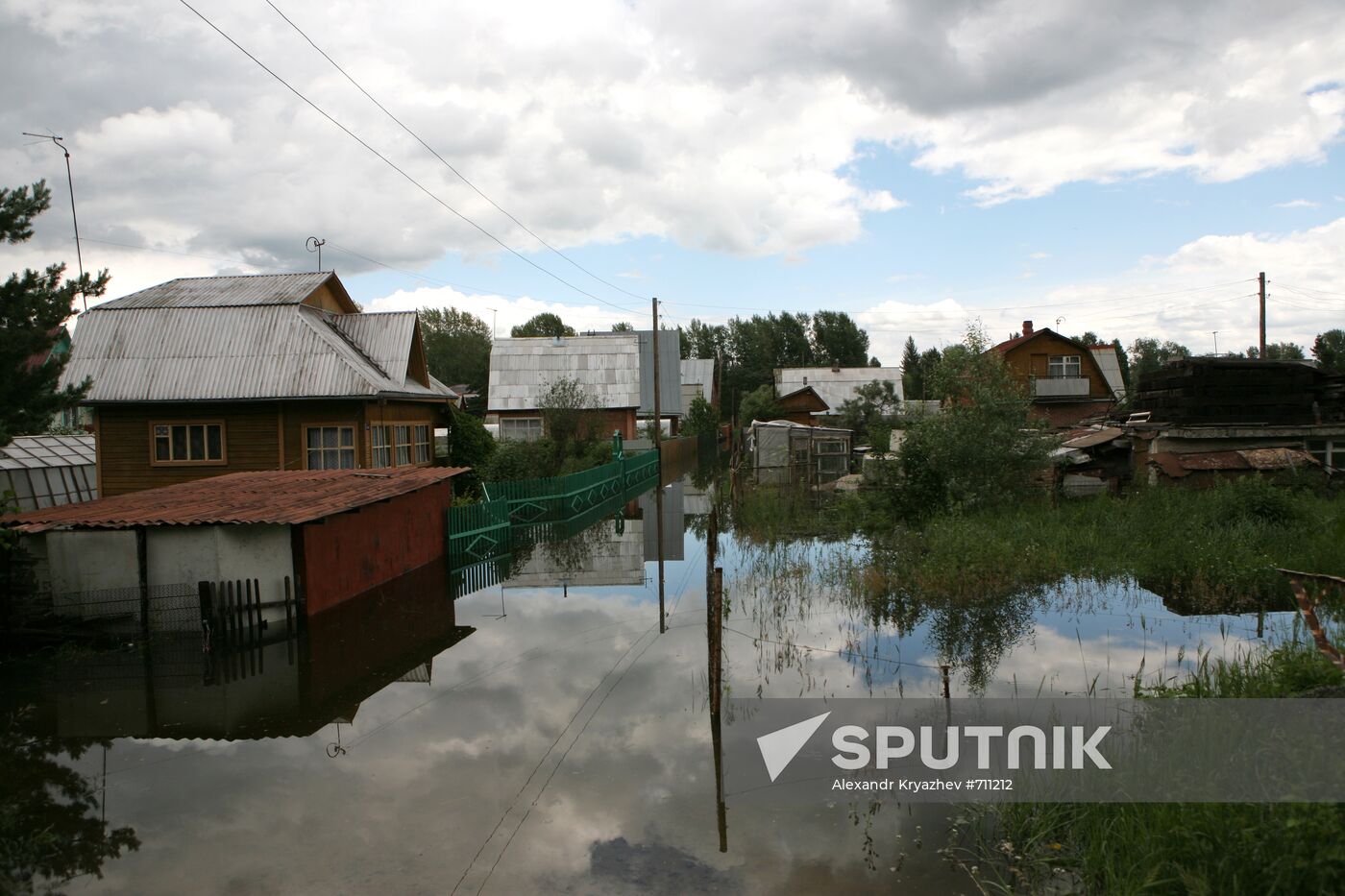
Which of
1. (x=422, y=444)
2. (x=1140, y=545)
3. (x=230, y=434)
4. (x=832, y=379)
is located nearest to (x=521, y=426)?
(x=422, y=444)

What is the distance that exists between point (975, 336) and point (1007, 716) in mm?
15952

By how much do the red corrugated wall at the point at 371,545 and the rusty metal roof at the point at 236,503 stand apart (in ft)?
1.44

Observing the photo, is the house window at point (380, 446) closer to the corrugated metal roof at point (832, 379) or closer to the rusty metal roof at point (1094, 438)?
the rusty metal roof at point (1094, 438)

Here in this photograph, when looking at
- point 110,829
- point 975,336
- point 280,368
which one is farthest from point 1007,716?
point 280,368

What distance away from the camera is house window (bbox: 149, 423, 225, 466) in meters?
21.4

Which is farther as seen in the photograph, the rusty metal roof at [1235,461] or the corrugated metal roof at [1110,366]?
the corrugated metal roof at [1110,366]

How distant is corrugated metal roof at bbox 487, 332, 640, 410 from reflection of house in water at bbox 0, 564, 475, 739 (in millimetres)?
32187

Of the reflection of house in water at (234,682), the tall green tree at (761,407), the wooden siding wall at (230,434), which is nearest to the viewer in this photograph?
the reflection of house in water at (234,682)

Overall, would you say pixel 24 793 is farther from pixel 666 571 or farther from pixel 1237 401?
pixel 1237 401

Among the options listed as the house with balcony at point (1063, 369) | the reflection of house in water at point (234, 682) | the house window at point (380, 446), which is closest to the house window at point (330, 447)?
the house window at point (380, 446)

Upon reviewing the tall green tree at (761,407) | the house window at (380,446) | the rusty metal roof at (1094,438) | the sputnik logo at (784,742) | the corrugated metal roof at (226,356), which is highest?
the corrugated metal roof at (226,356)

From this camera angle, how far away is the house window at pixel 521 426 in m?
45.2

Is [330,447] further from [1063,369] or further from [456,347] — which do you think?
[456,347]

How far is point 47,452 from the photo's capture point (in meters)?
21.1
